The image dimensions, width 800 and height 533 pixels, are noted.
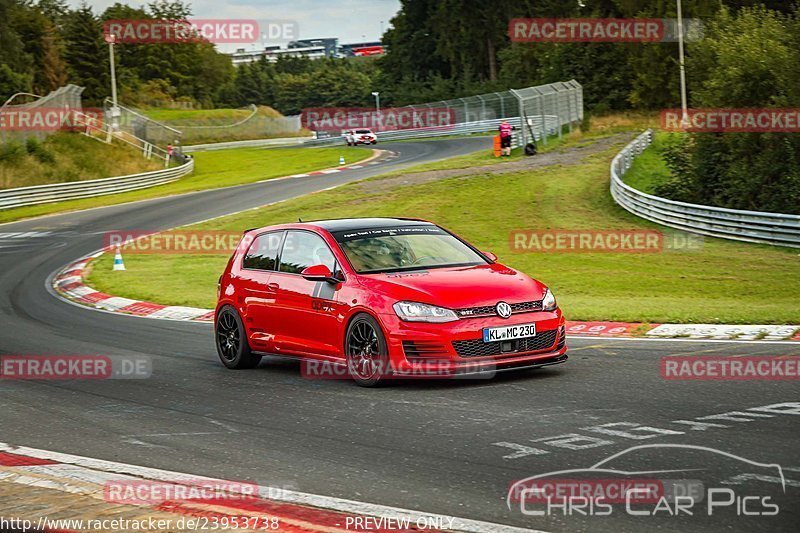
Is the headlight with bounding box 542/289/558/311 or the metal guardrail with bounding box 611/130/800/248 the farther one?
the metal guardrail with bounding box 611/130/800/248

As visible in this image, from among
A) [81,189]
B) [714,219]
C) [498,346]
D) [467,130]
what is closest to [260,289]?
[498,346]

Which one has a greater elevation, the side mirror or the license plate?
the side mirror

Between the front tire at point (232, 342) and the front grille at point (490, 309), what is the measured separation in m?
3.13

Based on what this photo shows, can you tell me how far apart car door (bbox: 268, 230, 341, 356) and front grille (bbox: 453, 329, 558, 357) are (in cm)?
139

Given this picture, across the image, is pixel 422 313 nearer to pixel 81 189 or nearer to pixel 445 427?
pixel 445 427

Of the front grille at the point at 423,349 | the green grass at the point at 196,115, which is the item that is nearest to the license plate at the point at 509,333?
the front grille at the point at 423,349

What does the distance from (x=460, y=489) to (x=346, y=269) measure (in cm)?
458

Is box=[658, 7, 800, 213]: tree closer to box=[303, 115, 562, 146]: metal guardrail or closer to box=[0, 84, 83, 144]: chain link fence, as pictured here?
box=[303, 115, 562, 146]: metal guardrail

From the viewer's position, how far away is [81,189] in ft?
153

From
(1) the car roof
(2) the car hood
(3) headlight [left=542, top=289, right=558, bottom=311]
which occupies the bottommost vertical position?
(3) headlight [left=542, top=289, right=558, bottom=311]

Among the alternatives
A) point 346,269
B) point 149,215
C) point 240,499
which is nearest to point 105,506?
point 240,499

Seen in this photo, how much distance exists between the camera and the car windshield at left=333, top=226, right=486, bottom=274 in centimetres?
1066

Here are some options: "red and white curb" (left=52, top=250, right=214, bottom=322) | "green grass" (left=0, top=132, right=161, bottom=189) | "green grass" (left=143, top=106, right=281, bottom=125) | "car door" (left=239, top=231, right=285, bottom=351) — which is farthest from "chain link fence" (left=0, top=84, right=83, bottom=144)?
"green grass" (left=143, top=106, right=281, bottom=125)

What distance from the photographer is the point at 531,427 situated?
782cm
